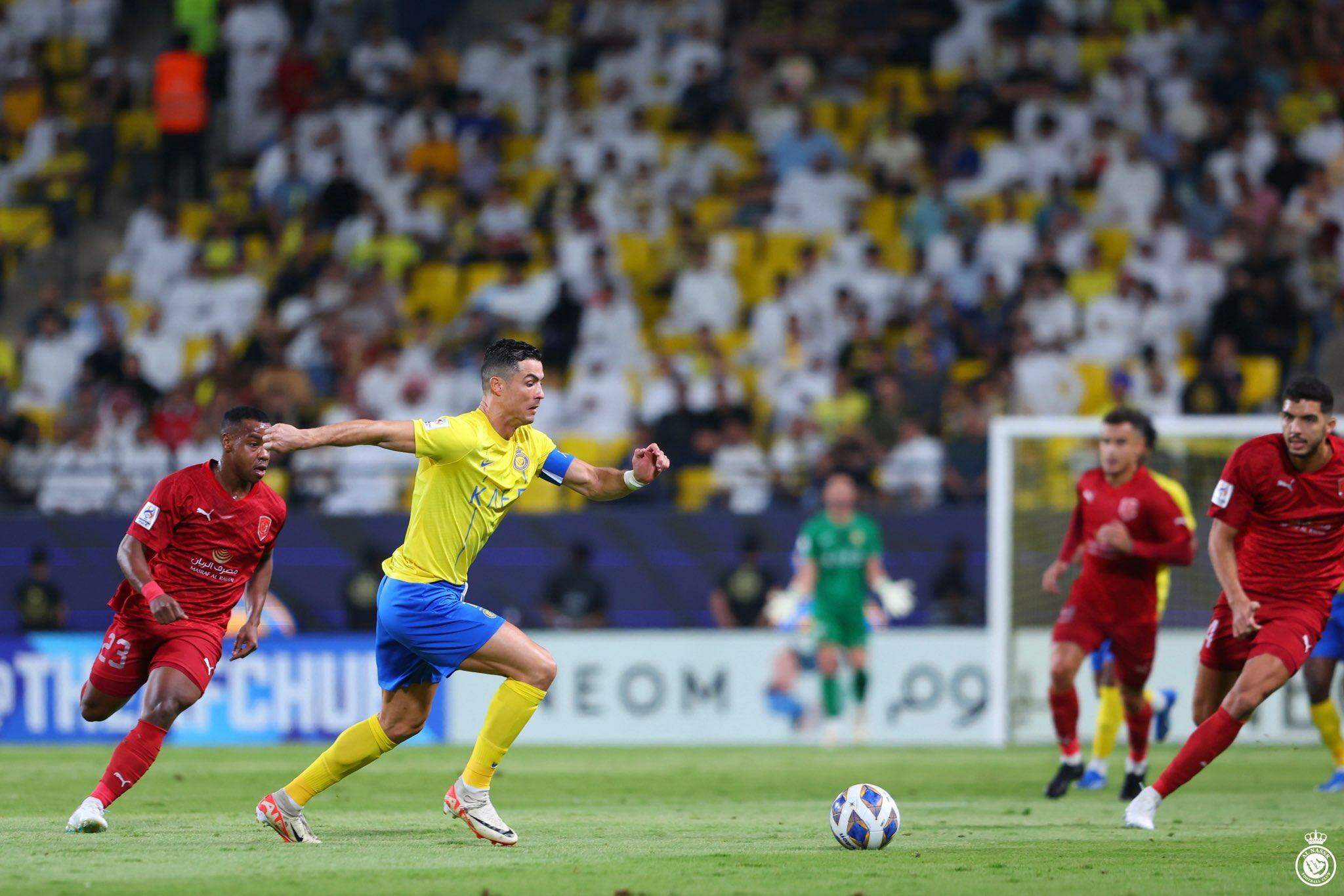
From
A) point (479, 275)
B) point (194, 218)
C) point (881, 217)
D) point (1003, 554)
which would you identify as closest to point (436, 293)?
point (479, 275)

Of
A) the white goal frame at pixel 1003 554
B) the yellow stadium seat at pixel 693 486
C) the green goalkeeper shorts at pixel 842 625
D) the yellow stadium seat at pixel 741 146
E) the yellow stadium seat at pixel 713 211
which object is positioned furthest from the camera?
the yellow stadium seat at pixel 741 146

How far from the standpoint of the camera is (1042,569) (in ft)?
52.0

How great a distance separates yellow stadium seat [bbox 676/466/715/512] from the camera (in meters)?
17.6

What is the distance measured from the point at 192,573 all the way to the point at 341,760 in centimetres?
144

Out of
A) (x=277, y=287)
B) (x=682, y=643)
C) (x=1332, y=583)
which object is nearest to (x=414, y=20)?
(x=277, y=287)

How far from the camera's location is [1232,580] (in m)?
9.05

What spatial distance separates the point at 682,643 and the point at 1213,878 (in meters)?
9.80

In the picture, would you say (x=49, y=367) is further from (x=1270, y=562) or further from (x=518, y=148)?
(x=1270, y=562)

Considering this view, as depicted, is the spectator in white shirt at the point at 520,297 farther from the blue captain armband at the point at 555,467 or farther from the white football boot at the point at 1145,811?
the white football boot at the point at 1145,811

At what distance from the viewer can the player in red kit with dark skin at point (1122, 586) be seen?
11.2 meters

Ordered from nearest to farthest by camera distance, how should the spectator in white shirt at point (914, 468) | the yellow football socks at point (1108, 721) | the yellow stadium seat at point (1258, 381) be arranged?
the yellow football socks at point (1108, 721) < the spectator in white shirt at point (914, 468) < the yellow stadium seat at point (1258, 381)

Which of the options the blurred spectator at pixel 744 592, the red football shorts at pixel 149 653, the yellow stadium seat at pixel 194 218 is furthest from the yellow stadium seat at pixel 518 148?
the red football shorts at pixel 149 653

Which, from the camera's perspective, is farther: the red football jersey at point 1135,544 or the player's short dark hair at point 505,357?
the red football jersey at point 1135,544

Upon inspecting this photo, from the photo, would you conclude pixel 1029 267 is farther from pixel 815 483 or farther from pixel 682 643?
pixel 682 643
